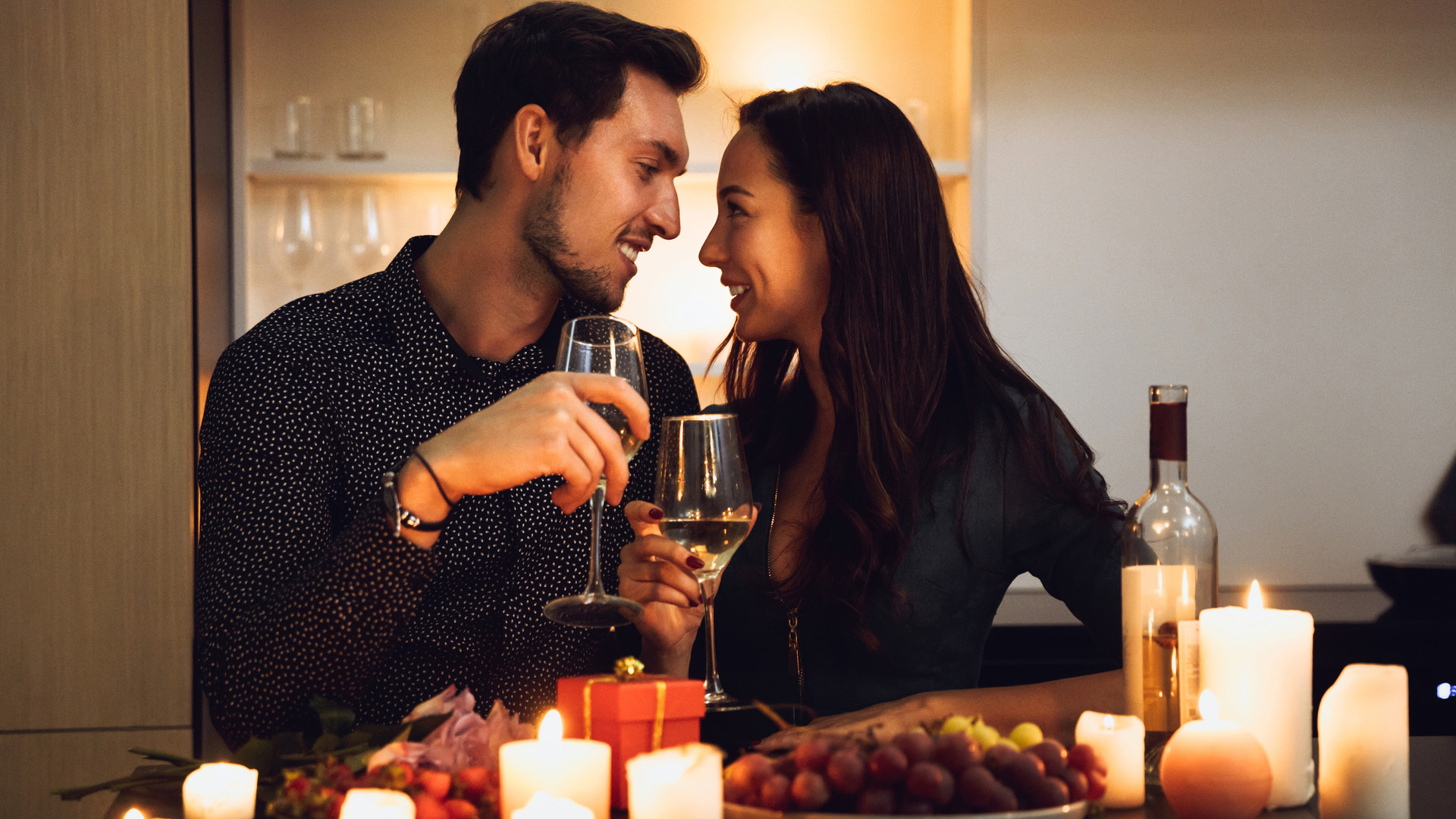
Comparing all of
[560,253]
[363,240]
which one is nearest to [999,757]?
[560,253]

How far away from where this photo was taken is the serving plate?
694 mm

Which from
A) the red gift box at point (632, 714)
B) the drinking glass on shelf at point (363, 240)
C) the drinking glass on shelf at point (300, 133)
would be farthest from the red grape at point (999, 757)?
the drinking glass on shelf at point (300, 133)

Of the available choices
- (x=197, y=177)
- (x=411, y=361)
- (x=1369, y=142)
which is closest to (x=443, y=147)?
(x=197, y=177)

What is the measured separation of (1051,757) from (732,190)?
1.02 meters

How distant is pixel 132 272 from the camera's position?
7.70 feet

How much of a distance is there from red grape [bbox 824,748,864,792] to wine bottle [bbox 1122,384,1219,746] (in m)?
0.33

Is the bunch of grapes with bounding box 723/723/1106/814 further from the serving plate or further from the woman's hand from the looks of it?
the woman's hand

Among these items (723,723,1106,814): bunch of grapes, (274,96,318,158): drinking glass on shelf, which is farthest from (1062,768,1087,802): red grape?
(274,96,318,158): drinking glass on shelf

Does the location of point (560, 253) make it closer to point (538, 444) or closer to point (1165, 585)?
point (538, 444)

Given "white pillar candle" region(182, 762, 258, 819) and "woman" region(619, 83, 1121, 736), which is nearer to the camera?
"white pillar candle" region(182, 762, 258, 819)

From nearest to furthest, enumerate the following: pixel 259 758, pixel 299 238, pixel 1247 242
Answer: pixel 259 758, pixel 299 238, pixel 1247 242

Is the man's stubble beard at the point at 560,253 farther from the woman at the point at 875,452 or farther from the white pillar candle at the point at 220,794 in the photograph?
the white pillar candle at the point at 220,794

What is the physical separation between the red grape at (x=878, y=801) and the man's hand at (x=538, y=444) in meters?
0.40

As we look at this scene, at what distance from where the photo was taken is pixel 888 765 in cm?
70
